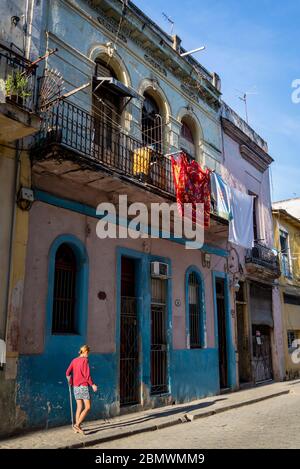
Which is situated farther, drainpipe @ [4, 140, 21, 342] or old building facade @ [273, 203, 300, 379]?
old building facade @ [273, 203, 300, 379]

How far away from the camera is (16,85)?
7238 millimetres

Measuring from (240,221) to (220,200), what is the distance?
1038mm

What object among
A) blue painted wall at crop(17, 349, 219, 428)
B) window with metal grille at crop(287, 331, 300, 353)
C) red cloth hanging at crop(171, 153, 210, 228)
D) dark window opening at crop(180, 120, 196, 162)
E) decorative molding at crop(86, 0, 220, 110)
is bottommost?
blue painted wall at crop(17, 349, 219, 428)

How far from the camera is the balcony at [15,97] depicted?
682cm

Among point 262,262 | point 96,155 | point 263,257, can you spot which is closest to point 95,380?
point 96,155

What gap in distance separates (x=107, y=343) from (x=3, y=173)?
3965 millimetres

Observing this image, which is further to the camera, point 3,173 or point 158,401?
point 158,401

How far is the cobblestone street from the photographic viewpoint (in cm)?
662

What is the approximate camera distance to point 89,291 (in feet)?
29.5

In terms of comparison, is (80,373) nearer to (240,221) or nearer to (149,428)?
(149,428)

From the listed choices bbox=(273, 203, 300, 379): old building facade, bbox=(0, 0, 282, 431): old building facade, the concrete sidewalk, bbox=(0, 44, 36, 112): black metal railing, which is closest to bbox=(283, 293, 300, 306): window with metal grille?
bbox=(273, 203, 300, 379): old building facade
